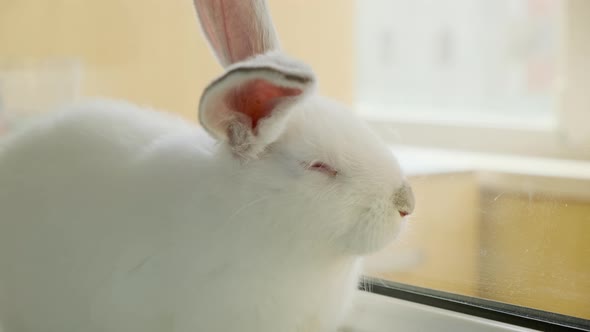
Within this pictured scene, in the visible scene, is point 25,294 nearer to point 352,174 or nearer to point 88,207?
point 88,207

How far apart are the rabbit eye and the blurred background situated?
0.19 meters

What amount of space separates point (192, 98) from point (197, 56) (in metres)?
0.10

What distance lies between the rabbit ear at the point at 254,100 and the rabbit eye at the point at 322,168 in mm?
52

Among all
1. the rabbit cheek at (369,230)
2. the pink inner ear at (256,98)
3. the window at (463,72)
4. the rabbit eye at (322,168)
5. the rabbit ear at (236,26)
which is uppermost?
the rabbit ear at (236,26)

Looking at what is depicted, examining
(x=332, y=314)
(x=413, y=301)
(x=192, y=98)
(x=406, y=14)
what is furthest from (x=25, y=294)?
(x=406, y=14)

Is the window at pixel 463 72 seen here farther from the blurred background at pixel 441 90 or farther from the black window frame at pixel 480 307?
the black window frame at pixel 480 307

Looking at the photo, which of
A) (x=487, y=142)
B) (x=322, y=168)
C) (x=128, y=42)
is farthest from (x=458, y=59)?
(x=322, y=168)

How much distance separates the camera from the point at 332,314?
78 centimetres

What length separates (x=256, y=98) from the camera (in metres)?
0.65

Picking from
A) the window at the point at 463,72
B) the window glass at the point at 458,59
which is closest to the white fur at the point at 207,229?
the window at the point at 463,72

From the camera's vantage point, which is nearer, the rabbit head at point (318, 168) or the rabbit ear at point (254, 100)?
the rabbit ear at point (254, 100)

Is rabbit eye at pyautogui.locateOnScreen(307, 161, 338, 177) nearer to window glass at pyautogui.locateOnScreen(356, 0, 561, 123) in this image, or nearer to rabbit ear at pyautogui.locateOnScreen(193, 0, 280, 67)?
rabbit ear at pyautogui.locateOnScreen(193, 0, 280, 67)

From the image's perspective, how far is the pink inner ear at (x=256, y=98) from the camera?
0.62m

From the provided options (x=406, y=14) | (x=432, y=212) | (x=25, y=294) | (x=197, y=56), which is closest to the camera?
(x=25, y=294)
